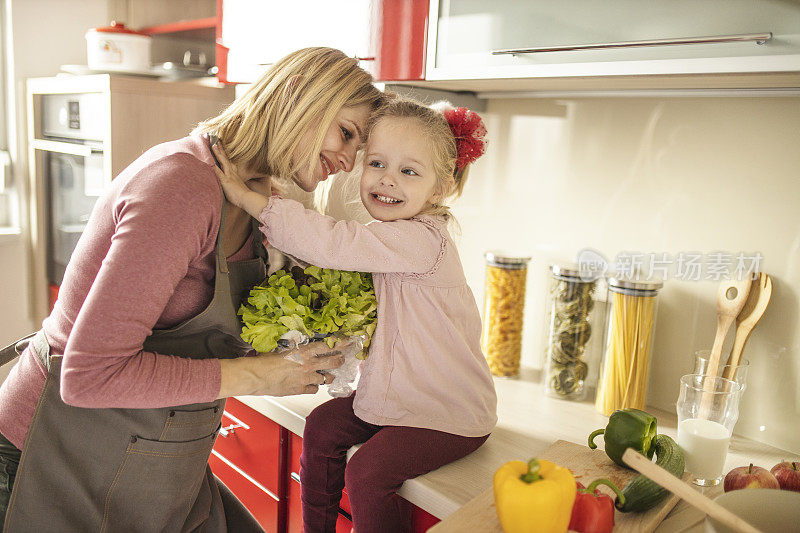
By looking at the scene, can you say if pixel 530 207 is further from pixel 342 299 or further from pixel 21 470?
pixel 21 470

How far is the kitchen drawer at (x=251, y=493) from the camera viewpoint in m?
1.51

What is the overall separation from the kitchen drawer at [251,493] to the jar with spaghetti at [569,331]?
692 mm

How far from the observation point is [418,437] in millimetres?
1157

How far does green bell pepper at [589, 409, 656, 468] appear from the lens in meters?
1.10

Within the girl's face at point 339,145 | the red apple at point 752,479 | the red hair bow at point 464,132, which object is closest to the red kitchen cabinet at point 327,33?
the red hair bow at point 464,132

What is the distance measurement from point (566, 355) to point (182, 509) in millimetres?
868


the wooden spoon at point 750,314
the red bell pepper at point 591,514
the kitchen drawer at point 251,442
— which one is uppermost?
the wooden spoon at point 750,314

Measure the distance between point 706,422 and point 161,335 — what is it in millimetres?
957

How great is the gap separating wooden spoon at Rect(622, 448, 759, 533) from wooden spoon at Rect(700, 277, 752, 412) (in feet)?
1.91

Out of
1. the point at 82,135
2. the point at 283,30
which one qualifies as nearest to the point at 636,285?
the point at 283,30

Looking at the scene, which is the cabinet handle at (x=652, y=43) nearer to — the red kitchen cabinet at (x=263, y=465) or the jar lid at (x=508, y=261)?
the jar lid at (x=508, y=261)

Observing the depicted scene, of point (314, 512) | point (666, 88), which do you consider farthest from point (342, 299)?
point (666, 88)

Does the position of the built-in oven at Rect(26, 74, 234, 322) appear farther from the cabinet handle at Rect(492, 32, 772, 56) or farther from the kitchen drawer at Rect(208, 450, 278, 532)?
the cabinet handle at Rect(492, 32, 772, 56)

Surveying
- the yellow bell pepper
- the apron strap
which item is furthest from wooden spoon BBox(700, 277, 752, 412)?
the apron strap
